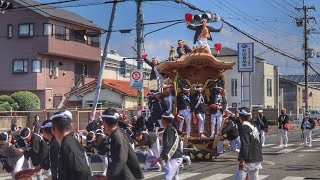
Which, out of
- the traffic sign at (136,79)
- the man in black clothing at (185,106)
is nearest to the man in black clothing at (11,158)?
the man in black clothing at (185,106)

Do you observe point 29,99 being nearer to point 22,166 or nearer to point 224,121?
point 224,121

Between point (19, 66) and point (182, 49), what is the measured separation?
25.8m

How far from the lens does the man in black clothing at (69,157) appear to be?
5.61 meters

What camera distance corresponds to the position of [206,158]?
18.9m

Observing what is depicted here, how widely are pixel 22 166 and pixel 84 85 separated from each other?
1333 inches

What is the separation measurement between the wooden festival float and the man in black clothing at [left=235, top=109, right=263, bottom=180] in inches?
351

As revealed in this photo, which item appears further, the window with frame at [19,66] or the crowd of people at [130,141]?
the window with frame at [19,66]

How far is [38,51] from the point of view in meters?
41.9

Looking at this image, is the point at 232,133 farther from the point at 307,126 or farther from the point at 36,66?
the point at 36,66

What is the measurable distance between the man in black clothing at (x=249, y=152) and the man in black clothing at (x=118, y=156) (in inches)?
127

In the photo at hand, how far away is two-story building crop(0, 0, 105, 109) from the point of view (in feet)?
137

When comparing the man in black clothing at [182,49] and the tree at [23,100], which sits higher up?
the man in black clothing at [182,49]

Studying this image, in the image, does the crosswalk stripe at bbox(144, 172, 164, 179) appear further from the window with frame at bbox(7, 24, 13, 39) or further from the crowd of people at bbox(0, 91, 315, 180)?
the window with frame at bbox(7, 24, 13, 39)

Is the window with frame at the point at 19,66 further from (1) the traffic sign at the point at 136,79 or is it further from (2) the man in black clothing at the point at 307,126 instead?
(2) the man in black clothing at the point at 307,126
